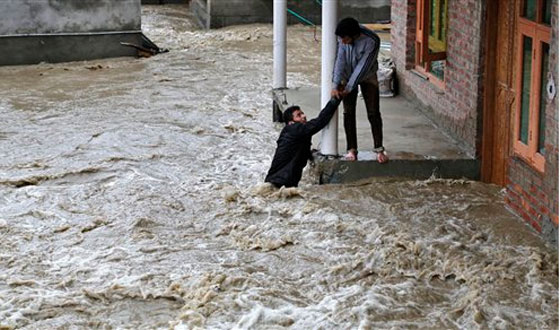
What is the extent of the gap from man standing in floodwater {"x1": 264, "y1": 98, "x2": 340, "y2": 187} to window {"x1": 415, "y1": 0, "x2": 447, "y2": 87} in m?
1.95

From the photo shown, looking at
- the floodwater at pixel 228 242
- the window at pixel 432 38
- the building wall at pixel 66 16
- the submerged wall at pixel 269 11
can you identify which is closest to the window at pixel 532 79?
the floodwater at pixel 228 242

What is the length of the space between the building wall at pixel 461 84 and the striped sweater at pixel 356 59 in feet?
3.70

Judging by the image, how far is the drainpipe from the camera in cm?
1351

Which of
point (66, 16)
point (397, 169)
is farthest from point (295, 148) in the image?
point (66, 16)

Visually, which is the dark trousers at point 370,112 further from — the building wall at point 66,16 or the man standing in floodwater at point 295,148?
the building wall at point 66,16

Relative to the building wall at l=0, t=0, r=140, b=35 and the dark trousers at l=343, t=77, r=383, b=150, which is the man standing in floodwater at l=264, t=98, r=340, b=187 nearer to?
the dark trousers at l=343, t=77, r=383, b=150

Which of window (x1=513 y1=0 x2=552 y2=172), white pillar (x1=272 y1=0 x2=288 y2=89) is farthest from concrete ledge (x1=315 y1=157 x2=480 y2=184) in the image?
white pillar (x1=272 y1=0 x2=288 y2=89)

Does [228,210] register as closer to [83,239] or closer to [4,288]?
[83,239]

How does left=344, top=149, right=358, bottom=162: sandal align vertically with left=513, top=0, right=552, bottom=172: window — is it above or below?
below

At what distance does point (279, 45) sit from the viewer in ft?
45.2

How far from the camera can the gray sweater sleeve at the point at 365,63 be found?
10180mm

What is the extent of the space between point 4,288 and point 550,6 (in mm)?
5229

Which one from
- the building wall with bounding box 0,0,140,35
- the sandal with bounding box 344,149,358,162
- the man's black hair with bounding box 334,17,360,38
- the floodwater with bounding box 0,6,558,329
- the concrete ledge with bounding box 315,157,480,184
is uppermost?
the man's black hair with bounding box 334,17,360,38

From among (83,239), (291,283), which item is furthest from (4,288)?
(291,283)
